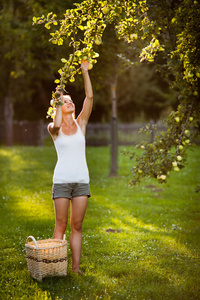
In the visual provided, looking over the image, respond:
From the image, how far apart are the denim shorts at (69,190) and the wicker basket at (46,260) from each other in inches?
22.4

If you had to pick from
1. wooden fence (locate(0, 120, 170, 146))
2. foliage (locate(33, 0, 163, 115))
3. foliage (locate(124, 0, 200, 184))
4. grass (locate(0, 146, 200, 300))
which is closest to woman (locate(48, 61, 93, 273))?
foliage (locate(33, 0, 163, 115))

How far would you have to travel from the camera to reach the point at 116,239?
21.0ft

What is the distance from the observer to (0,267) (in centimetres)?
505

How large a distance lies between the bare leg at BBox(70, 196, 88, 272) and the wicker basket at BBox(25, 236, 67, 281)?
0.19 m

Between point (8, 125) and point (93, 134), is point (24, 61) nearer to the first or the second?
point (93, 134)

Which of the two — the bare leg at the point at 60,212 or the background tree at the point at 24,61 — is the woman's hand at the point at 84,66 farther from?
the background tree at the point at 24,61

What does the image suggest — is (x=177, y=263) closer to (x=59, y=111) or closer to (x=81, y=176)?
(x=81, y=176)

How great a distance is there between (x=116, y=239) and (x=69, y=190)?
2089mm

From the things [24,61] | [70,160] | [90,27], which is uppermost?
[24,61]

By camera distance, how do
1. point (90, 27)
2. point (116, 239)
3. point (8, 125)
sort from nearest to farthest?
point (90, 27)
point (116, 239)
point (8, 125)

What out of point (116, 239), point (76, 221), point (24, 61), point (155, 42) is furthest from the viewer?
point (24, 61)

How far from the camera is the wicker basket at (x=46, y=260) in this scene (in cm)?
449

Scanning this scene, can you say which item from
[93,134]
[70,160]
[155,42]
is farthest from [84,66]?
[93,134]

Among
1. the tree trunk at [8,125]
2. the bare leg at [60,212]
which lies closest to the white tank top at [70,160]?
the bare leg at [60,212]
